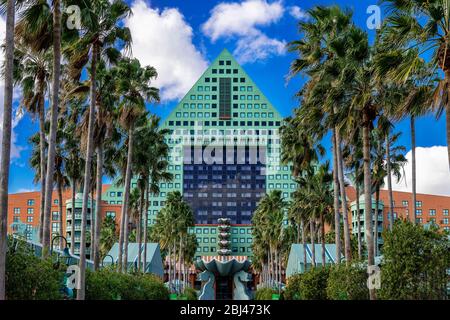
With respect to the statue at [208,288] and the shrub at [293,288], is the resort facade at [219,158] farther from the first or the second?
the shrub at [293,288]

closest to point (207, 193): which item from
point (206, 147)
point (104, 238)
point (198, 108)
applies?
point (206, 147)

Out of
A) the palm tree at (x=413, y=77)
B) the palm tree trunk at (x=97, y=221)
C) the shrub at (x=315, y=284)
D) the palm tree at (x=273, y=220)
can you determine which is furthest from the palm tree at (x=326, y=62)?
the palm tree at (x=273, y=220)

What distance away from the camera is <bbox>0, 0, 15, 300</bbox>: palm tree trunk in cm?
1747

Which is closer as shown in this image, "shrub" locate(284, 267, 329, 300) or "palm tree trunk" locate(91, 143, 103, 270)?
"palm tree trunk" locate(91, 143, 103, 270)

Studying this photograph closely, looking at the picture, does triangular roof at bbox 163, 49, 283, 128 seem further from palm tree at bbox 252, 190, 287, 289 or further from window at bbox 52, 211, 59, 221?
palm tree at bbox 252, 190, 287, 289

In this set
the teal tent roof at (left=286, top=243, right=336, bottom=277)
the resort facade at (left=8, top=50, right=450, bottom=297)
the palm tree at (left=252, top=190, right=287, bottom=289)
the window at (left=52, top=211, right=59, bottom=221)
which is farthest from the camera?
the resort facade at (left=8, top=50, right=450, bottom=297)

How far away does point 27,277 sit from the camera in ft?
67.2

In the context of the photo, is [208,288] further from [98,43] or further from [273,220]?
[98,43]

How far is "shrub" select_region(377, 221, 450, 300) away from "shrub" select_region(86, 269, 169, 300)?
15.0 meters

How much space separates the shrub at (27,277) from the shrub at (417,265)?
13.0m

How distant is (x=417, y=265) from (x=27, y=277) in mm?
14505

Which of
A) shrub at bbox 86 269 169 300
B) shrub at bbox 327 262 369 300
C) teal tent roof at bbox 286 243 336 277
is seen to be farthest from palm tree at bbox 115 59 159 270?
teal tent roof at bbox 286 243 336 277

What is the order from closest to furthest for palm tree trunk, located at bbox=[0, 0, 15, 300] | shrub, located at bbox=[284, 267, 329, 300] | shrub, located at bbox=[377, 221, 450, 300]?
1. palm tree trunk, located at bbox=[0, 0, 15, 300]
2. shrub, located at bbox=[377, 221, 450, 300]
3. shrub, located at bbox=[284, 267, 329, 300]

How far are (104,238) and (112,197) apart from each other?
88.4 m
